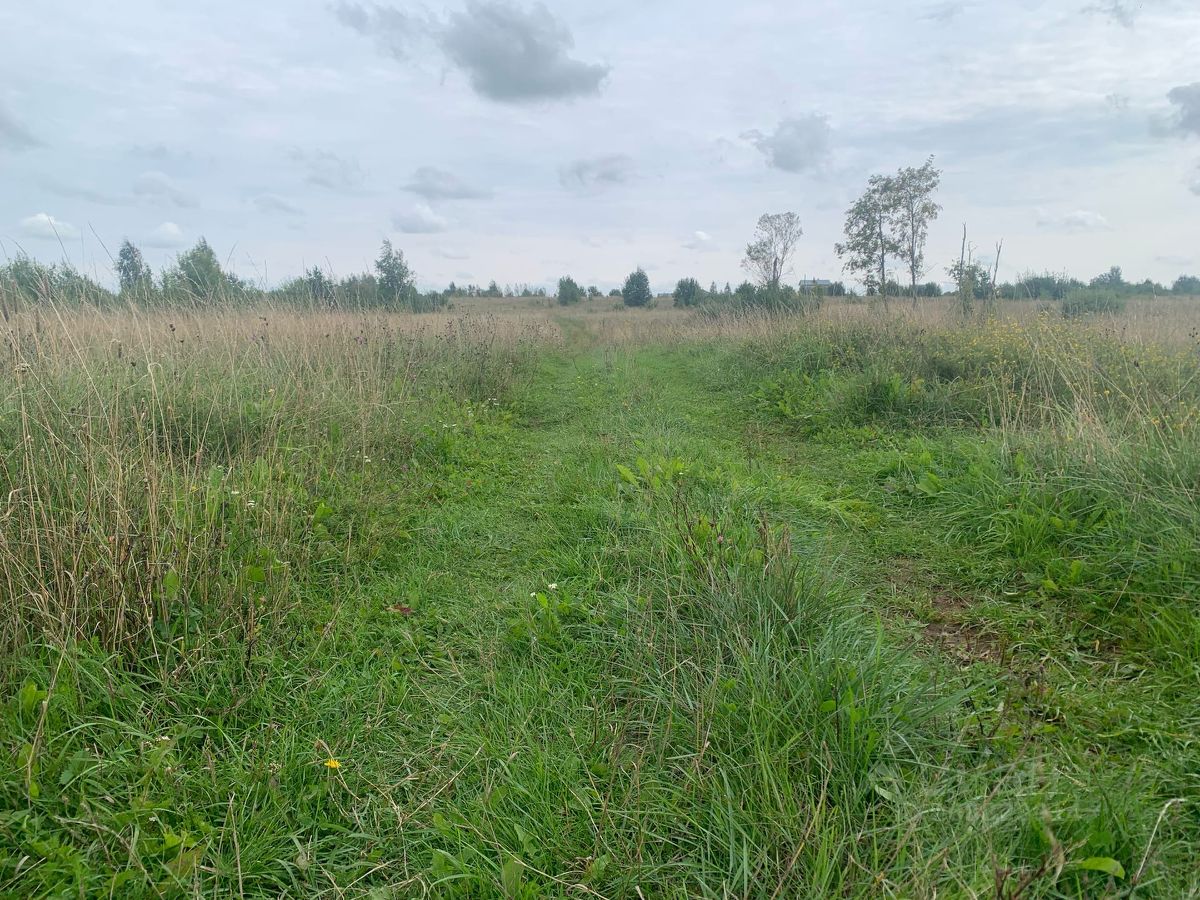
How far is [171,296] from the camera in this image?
637 cm

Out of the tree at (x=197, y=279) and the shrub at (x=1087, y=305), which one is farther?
the shrub at (x=1087, y=305)

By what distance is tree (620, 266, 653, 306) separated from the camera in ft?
158

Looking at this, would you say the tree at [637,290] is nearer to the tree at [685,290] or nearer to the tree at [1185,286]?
the tree at [685,290]

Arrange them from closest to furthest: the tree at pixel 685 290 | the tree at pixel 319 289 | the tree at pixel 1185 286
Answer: the tree at pixel 319 289
the tree at pixel 1185 286
the tree at pixel 685 290

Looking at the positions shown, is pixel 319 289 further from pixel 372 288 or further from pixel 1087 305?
pixel 1087 305

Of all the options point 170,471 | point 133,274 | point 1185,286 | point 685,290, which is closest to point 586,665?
point 170,471

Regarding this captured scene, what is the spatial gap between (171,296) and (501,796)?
6625 mm

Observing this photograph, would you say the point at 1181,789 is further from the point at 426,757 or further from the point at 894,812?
the point at 426,757

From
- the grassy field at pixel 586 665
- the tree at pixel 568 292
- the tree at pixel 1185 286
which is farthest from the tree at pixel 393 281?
the tree at pixel 568 292

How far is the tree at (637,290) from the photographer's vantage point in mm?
48031

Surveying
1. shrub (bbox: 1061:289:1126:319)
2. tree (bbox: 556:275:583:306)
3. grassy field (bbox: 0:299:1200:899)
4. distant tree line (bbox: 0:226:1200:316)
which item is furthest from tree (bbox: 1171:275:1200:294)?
tree (bbox: 556:275:583:306)

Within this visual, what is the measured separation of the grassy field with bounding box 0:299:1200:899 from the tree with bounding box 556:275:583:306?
4499 cm

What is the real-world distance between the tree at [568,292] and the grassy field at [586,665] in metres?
45.0

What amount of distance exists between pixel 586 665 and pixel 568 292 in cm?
4818
